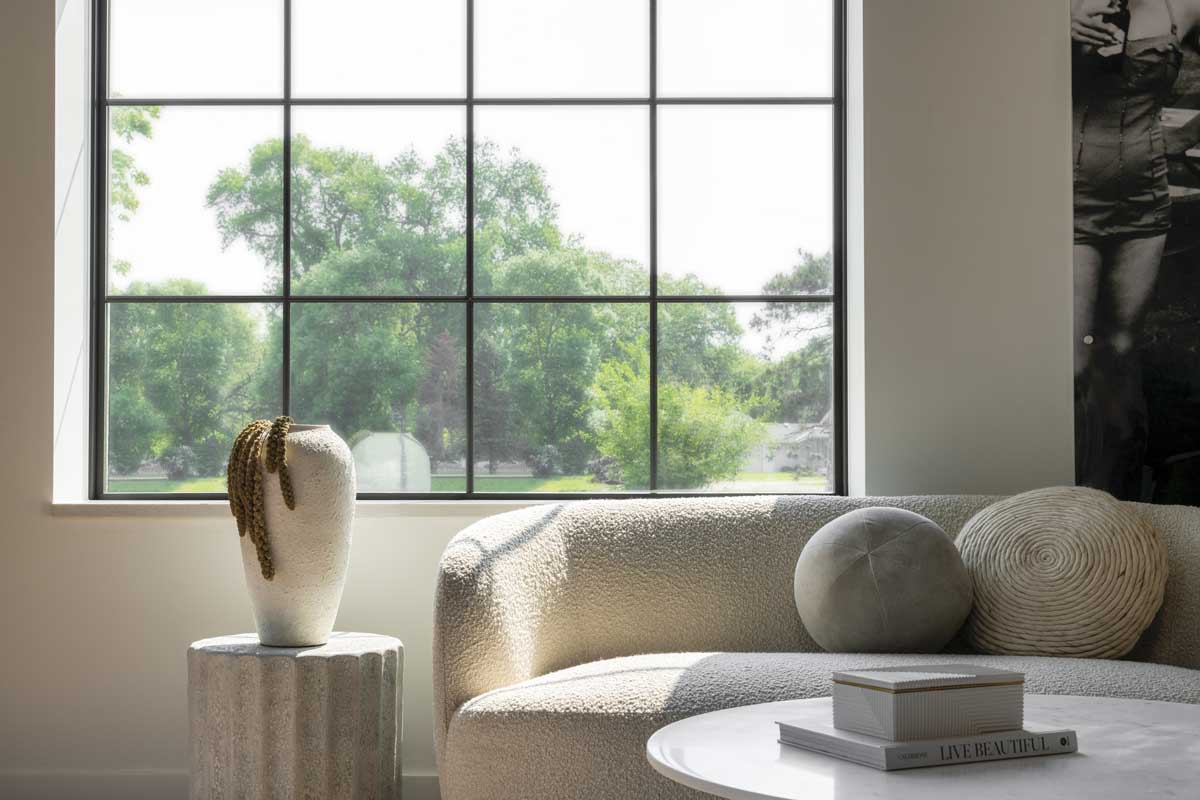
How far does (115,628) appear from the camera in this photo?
10.4 ft

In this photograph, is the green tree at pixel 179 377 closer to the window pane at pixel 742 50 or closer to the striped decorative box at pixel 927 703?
the window pane at pixel 742 50

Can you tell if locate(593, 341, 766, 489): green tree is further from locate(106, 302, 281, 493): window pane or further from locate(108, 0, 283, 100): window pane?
locate(108, 0, 283, 100): window pane

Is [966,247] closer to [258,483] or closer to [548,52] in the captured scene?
[548,52]

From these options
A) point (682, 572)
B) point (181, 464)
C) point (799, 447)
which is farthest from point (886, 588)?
Result: point (181, 464)

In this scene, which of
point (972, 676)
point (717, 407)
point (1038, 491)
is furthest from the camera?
point (717, 407)

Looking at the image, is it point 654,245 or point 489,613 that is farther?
point 654,245

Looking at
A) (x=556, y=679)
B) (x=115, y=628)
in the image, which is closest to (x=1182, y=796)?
(x=556, y=679)

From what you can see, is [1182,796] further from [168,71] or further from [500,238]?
[168,71]

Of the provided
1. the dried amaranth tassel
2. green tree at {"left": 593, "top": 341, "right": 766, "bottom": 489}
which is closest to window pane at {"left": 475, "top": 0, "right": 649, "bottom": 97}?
green tree at {"left": 593, "top": 341, "right": 766, "bottom": 489}

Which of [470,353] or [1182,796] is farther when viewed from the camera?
[470,353]

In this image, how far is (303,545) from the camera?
2.62 metres

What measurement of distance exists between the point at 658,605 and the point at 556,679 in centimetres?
50

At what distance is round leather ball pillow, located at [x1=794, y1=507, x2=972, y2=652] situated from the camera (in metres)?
2.53

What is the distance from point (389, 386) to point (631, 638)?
3.70ft
